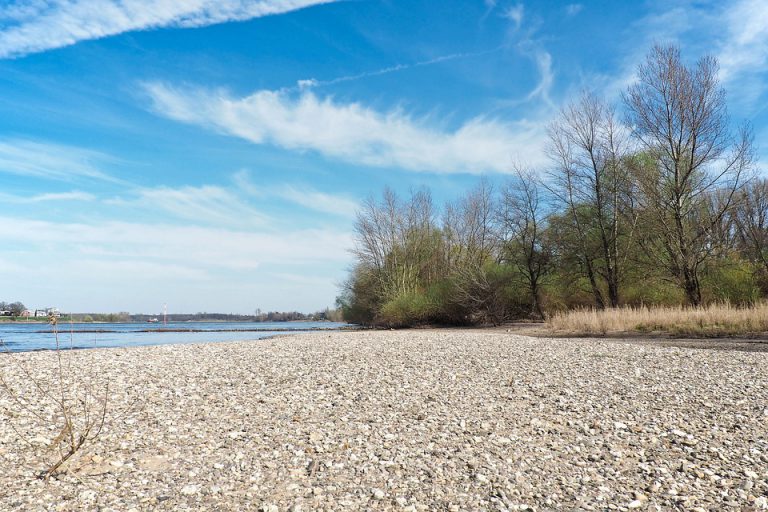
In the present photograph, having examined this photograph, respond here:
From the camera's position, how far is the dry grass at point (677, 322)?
15680 mm

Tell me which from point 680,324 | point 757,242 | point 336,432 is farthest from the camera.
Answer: point 757,242

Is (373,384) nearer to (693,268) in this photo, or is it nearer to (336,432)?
(336,432)

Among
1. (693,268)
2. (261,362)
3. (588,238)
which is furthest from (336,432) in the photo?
(588,238)

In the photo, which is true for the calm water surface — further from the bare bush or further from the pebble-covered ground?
the pebble-covered ground

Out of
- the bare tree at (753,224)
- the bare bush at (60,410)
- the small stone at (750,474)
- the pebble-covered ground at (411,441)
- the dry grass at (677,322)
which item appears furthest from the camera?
the bare tree at (753,224)

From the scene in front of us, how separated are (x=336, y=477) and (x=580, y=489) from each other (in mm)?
2118

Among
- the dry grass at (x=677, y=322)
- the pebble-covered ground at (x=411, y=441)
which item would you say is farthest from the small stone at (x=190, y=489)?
the dry grass at (x=677, y=322)

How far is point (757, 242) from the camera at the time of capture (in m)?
22.5

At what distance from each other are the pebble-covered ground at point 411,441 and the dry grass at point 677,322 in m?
7.12

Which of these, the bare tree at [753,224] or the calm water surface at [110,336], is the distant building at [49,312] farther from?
the bare tree at [753,224]

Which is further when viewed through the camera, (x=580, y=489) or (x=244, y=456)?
(x=244, y=456)

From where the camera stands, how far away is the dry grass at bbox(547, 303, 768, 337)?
15.7 metres

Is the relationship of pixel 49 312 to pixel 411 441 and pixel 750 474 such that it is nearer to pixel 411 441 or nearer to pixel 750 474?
pixel 411 441

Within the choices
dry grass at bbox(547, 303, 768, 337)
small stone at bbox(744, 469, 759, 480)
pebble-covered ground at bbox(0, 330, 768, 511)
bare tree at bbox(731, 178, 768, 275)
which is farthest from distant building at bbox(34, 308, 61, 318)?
bare tree at bbox(731, 178, 768, 275)
